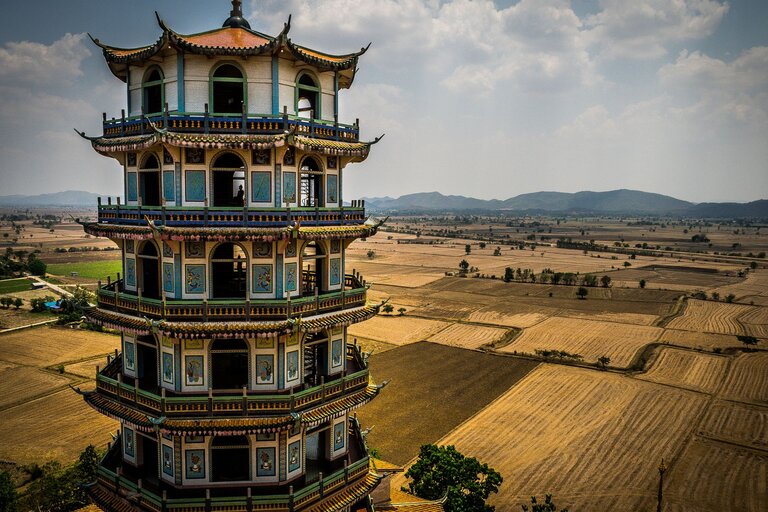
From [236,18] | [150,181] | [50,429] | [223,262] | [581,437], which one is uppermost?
[236,18]

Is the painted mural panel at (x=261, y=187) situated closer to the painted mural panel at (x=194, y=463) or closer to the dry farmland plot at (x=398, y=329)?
the painted mural panel at (x=194, y=463)

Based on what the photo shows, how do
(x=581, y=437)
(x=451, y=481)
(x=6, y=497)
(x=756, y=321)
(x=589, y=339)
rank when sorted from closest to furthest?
(x=451, y=481), (x=6, y=497), (x=581, y=437), (x=589, y=339), (x=756, y=321)

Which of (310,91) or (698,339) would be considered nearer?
(310,91)

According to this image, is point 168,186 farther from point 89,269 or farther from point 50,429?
point 89,269

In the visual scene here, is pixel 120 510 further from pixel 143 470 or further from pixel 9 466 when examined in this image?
pixel 9 466

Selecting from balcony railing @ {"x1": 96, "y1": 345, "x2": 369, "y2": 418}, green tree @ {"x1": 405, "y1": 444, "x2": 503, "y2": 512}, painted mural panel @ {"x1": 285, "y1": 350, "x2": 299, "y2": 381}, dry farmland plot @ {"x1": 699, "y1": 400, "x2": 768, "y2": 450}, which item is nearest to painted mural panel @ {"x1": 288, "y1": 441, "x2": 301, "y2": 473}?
balcony railing @ {"x1": 96, "y1": 345, "x2": 369, "y2": 418}

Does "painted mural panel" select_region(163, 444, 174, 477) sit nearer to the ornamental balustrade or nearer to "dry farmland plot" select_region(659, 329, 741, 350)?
the ornamental balustrade

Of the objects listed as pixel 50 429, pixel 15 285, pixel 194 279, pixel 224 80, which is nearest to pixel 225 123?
pixel 224 80
